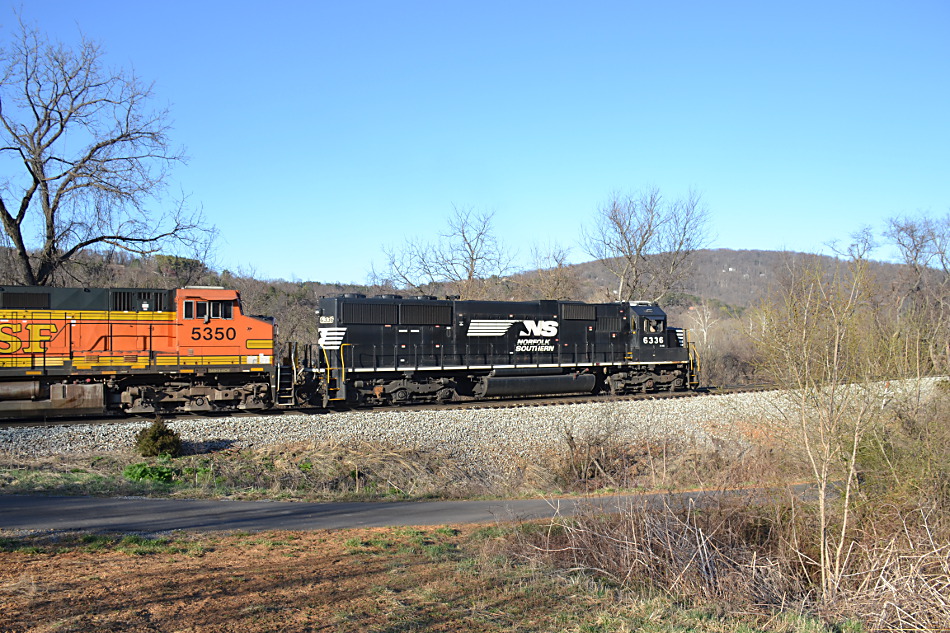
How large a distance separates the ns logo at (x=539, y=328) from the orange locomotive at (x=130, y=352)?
8968mm

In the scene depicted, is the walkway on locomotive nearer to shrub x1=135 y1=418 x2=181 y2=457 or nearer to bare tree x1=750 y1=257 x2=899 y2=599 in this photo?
shrub x1=135 y1=418 x2=181 y2=457

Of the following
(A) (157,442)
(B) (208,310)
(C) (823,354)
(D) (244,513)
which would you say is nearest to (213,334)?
(B) (208,310)

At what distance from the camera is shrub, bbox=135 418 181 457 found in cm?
1372

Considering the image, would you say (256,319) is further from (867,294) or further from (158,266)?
(158,266)

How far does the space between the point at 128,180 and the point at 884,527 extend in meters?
23.6

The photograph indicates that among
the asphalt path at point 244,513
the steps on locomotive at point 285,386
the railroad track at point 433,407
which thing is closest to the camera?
the asphalt path at point 244,513

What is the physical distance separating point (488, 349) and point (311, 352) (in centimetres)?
608

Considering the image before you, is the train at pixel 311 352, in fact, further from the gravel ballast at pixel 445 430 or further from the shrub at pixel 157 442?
the shrub at pixel 157 442

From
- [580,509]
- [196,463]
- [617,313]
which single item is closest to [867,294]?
[580,509]

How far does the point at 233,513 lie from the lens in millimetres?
9727

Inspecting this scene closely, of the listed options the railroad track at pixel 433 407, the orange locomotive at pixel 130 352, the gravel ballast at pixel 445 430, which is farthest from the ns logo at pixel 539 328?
the orange locomotive at pixel 130 352

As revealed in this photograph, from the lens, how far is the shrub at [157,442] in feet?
45.0

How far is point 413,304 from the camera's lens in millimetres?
21828

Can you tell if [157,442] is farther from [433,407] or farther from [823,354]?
[823,354]
